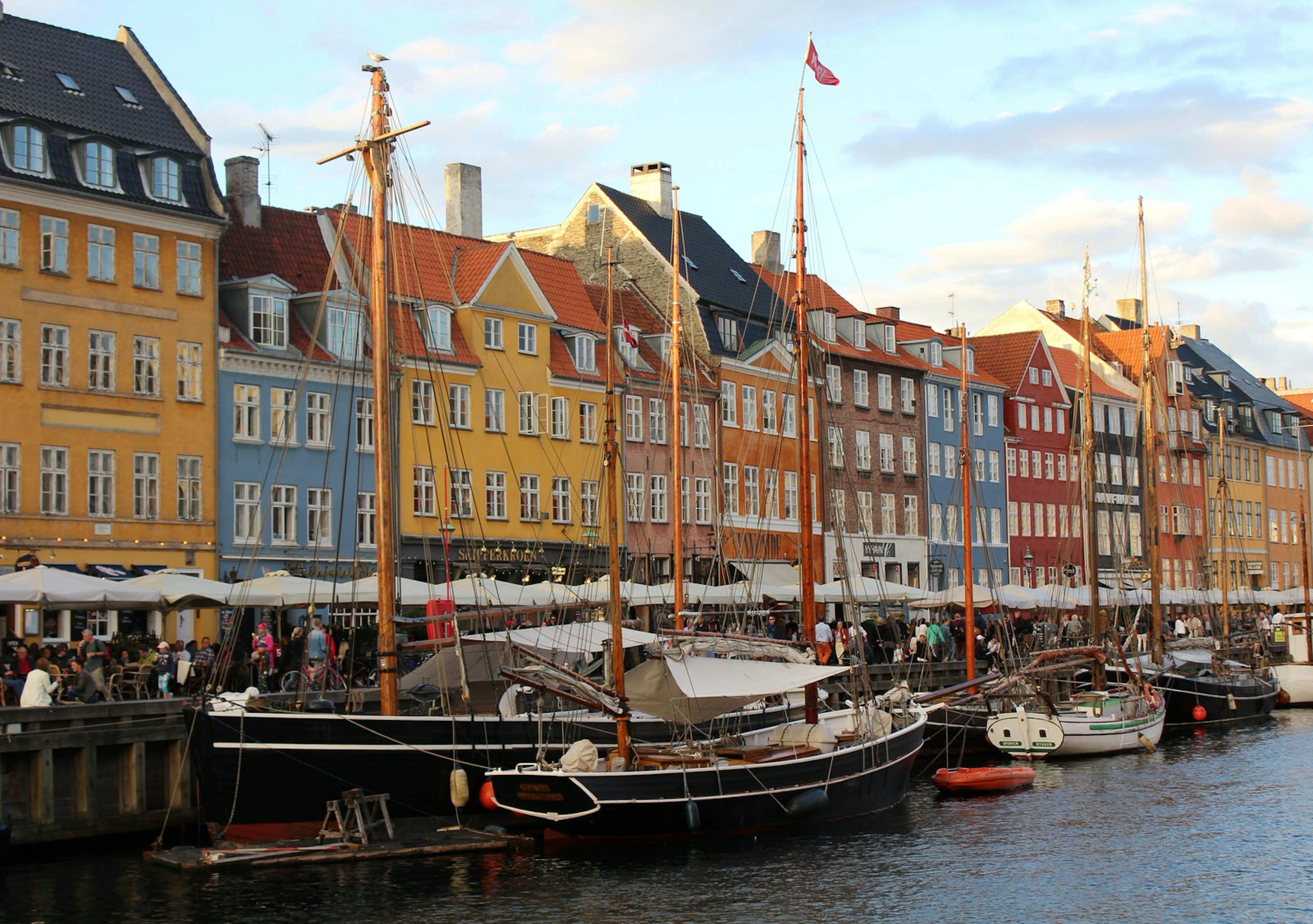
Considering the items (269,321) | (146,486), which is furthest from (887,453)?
(146,486)

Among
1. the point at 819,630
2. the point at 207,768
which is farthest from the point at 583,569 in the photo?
the point at 207,768

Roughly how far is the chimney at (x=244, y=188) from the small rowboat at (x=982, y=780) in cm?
2837

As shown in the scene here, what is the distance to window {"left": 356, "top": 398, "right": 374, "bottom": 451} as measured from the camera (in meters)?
53.4

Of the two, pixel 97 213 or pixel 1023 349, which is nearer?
pixel 97 213

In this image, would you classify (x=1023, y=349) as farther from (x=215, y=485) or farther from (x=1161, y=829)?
(x=1161, y=829)

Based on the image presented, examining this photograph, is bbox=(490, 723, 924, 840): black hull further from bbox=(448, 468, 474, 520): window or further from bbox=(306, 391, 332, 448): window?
bbox=(306, 391, 332, 448): window

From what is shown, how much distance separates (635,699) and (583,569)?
86.3 ft

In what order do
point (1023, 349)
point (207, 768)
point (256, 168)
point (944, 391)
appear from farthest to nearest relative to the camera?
point (1023, 349)
point (944, 391)
point (256, 168)
point (207, 768)

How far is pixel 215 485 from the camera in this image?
160 feet

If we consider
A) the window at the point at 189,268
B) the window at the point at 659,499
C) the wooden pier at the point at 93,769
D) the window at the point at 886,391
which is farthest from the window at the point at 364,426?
the window at the point at 886,391

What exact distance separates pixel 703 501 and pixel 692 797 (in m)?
37.7

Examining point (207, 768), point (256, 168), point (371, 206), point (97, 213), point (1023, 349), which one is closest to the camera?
point (207, 768)

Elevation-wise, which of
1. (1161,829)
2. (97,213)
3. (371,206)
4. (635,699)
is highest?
(97,213)

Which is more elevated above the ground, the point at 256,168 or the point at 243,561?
the point at 256,168
